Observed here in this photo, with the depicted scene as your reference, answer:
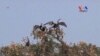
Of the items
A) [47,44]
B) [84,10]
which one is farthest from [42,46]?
[84,10]

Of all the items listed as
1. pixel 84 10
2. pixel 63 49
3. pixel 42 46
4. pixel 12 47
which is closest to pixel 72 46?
pixel 63 49

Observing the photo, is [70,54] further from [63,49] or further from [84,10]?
[84,10]

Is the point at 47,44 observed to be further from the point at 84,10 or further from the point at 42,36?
the point at 84,10

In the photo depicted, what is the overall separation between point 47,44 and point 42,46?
37 mm

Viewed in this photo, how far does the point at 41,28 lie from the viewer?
2.13m

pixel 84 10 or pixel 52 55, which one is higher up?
pixel 84 10

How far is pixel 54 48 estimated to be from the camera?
209 centimetres

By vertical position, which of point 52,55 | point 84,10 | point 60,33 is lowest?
point 52,55

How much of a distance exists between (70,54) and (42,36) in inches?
8.1

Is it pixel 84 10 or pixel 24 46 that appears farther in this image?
pixel 84 10

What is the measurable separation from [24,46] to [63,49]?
0.25 metres

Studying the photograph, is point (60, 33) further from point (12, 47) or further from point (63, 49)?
point (12, 47)

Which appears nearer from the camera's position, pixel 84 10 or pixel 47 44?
pixel 47 44

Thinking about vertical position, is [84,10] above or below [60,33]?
above
